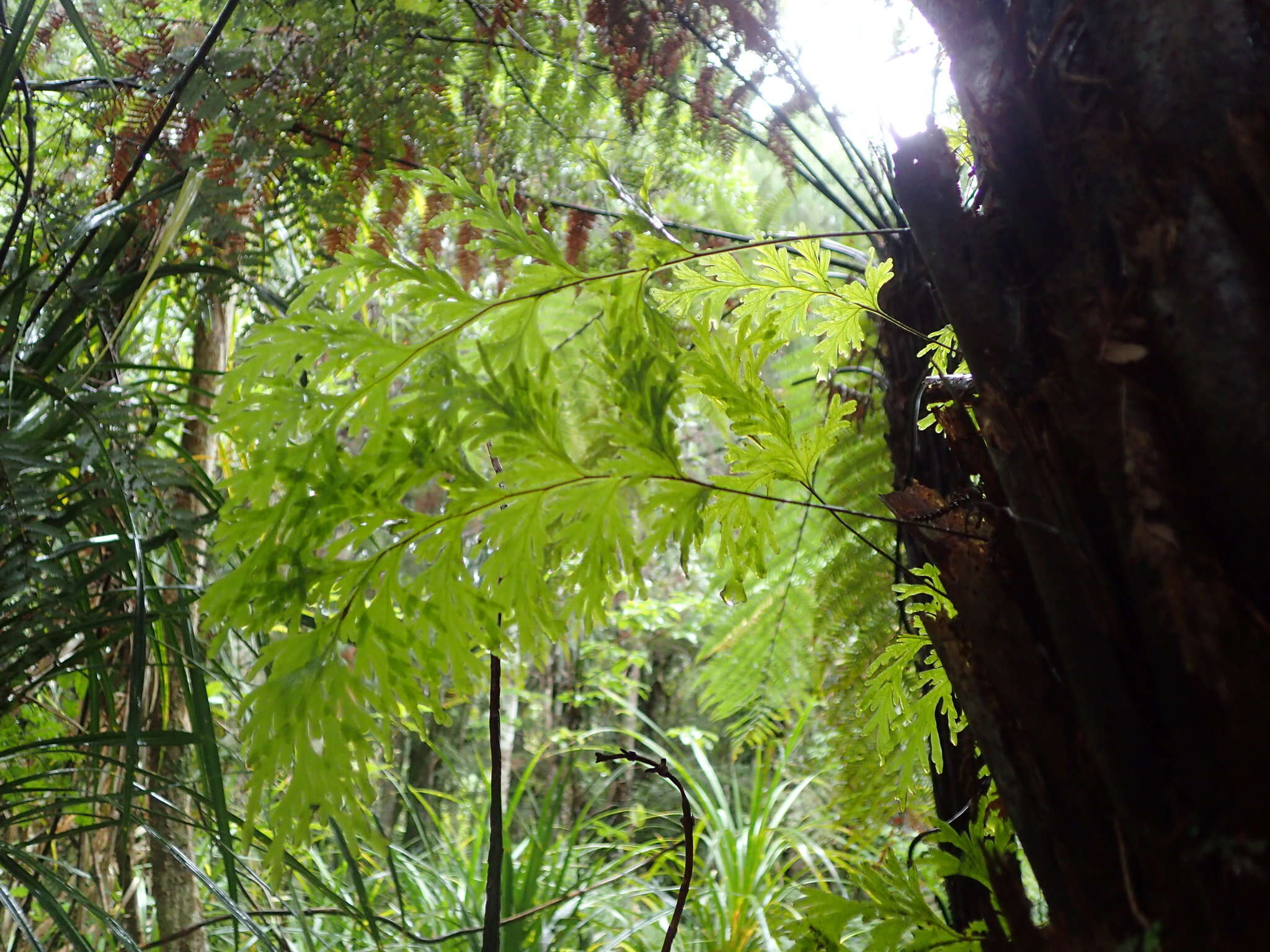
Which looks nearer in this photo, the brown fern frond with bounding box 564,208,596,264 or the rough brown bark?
the rough brown bark

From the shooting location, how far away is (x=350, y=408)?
0.52m

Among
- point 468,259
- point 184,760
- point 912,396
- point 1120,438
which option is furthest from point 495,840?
point 184,760

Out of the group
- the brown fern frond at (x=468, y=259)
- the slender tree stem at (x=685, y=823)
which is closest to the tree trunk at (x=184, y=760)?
the brown fern frond at (x=468, y=259)

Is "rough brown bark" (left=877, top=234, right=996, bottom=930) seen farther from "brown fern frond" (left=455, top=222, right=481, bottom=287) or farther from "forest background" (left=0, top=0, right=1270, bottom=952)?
"brown fern frond" (left=455, top=222, right=481, bottom=287)

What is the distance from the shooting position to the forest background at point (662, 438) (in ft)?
1.05

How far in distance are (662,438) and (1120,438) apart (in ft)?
0.77

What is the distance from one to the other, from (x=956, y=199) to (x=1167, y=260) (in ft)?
0.32

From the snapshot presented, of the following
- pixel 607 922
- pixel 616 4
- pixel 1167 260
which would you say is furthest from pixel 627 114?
pixel 607 922

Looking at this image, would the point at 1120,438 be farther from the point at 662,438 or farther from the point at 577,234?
the point at 577,234

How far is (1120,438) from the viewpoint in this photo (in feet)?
1.07

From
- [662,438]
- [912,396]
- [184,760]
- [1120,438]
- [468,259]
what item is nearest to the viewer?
[1120,438]

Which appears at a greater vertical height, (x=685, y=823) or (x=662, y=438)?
(x=662, y=438)

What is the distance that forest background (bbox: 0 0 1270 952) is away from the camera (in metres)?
0.32

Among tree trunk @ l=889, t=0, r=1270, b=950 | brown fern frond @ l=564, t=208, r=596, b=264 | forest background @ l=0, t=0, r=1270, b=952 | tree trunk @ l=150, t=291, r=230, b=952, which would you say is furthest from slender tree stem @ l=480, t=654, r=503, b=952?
brown fern frond @ l=564, t=208, r=596, b=264
